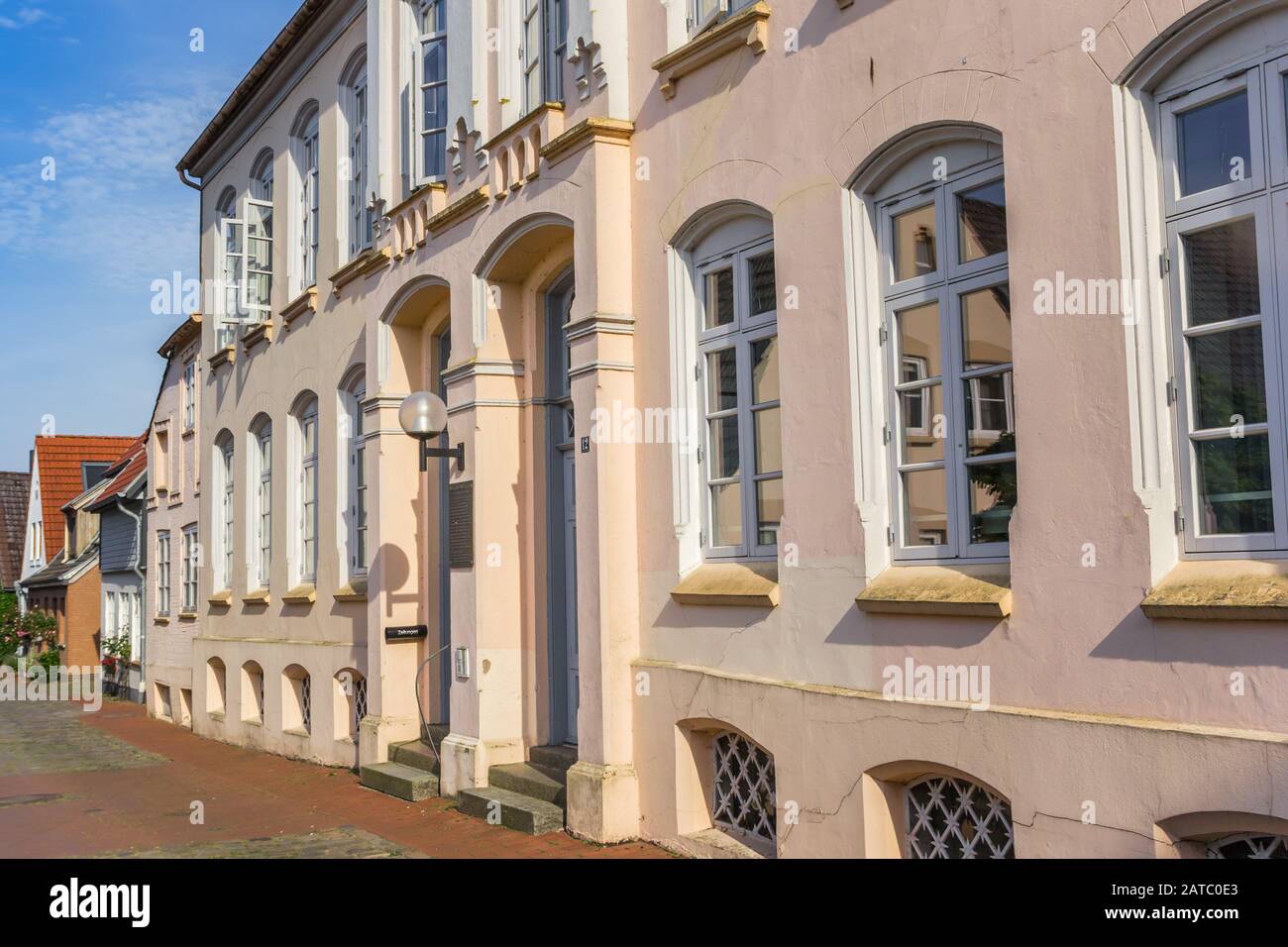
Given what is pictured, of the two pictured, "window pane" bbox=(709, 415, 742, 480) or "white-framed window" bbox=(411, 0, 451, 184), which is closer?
"window pane" bbox=(709, 415, 742, 480)

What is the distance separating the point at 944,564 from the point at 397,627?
752 centimetres

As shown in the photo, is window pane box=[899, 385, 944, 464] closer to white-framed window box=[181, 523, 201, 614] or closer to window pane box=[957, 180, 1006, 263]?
window pane box=[957, 180, 1006, 263]

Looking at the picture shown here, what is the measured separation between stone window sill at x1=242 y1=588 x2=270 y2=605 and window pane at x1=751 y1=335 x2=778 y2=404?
10.7 m

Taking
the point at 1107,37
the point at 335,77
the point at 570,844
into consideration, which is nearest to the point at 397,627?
the point at 570,844

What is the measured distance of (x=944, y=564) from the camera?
6.73 metres

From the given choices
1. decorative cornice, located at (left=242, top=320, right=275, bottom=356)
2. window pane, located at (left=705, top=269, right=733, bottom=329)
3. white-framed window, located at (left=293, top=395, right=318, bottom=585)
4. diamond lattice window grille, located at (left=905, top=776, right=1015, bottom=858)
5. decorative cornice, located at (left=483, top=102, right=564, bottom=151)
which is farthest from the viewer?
decorative cornice, located at (left=242, top=320, right=275, bottom=356)

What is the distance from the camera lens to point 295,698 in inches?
648

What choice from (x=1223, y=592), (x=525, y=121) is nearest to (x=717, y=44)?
(x=525, y=121)

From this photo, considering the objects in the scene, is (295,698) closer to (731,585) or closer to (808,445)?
(731,585)

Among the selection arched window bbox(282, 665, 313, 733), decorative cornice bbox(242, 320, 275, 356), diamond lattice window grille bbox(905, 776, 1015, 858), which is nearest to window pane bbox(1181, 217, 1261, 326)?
diamond lattice window grille bbox(905, 776, 1015, 858)

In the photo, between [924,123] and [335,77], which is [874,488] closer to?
[924,123]

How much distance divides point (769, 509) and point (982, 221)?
239 cm

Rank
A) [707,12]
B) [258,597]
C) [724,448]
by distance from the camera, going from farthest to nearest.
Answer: [258,597]
[707,12]
[724,448]

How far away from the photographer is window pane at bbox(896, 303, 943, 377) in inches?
269
